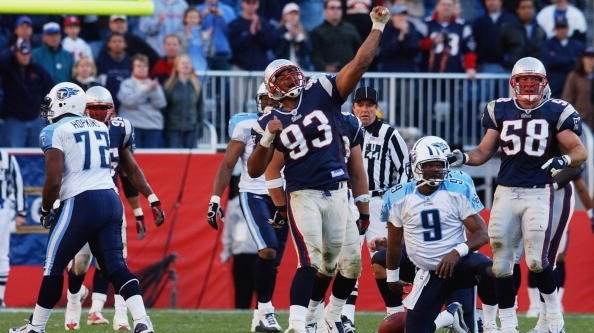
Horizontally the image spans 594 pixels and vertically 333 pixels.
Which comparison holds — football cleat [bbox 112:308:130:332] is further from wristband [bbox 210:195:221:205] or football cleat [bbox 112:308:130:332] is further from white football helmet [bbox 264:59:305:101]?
white football helmet [bbox 264:59:305:101]

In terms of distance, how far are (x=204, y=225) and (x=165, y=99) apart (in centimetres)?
145

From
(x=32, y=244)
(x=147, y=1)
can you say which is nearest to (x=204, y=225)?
(x=32, y=244)

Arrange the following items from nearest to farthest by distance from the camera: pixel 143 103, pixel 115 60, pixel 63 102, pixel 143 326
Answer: pixel 143 326 < pixel 63 102 < pixel 143 103 < pixel 115 60

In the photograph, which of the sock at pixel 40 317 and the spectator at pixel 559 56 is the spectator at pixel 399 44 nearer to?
the spectator at pixel 559 56

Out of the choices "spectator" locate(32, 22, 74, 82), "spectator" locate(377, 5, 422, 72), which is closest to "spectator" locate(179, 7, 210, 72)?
"spectator" locate(32, 22, 74, 82)

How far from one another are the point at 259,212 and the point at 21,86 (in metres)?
4.73

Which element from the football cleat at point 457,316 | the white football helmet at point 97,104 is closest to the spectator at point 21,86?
the white football helmet at point 97,104

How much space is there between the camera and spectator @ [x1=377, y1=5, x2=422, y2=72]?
1617 cm

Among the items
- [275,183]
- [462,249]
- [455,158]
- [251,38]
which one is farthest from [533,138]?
[251,38]

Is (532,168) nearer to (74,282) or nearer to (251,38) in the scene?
(74,282)

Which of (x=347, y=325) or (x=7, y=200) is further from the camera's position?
(x=7, y=200)

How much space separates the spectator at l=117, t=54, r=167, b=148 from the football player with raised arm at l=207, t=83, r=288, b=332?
4026mm

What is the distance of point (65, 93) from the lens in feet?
31.9

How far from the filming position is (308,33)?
16.9 meters
